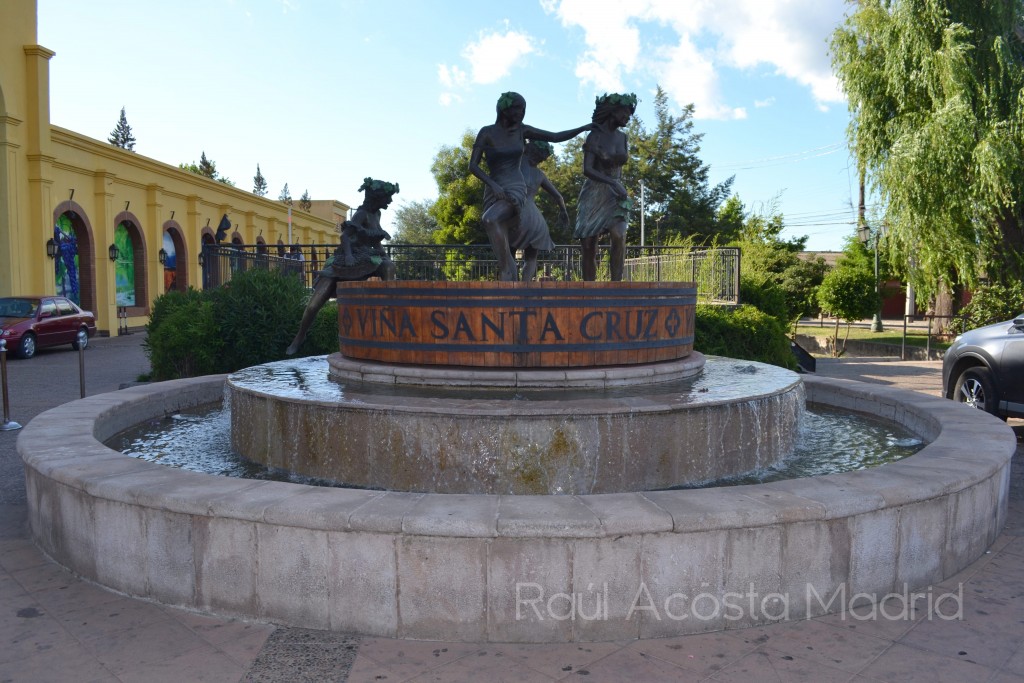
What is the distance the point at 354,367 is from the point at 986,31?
17101 millimetres

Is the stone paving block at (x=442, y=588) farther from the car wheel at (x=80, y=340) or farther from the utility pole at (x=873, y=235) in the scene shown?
the utility pole at (x=873, y=235)

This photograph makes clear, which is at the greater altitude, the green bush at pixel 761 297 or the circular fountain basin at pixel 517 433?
the green bush at pixel 761 297

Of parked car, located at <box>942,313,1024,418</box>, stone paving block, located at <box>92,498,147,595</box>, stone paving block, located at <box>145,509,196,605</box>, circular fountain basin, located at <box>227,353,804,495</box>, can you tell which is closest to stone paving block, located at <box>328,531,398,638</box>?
stone paving block, located at <box>145,509,196,605</box>

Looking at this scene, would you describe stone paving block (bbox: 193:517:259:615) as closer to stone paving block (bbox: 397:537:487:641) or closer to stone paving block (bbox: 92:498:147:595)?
stone paving block (bbox: 92:498:147:595)

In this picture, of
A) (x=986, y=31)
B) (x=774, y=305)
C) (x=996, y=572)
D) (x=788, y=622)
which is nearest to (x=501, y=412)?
(x=788, y=622)

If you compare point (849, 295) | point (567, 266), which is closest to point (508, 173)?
point (567, 266)

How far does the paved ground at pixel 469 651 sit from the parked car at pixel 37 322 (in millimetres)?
16808

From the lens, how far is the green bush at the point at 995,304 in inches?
725

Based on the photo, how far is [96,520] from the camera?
13.3 feet

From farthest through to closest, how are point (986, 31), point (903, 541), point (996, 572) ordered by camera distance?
1. point (986, 31)
2. point (996, 572)
3. point (903, 541)

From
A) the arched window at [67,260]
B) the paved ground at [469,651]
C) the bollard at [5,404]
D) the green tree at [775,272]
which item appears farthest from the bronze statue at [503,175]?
the arched window at [67,260]

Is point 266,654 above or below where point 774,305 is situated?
below

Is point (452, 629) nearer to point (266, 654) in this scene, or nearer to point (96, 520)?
point (266, 654)

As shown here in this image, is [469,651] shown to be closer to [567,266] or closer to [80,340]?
[80,340]
